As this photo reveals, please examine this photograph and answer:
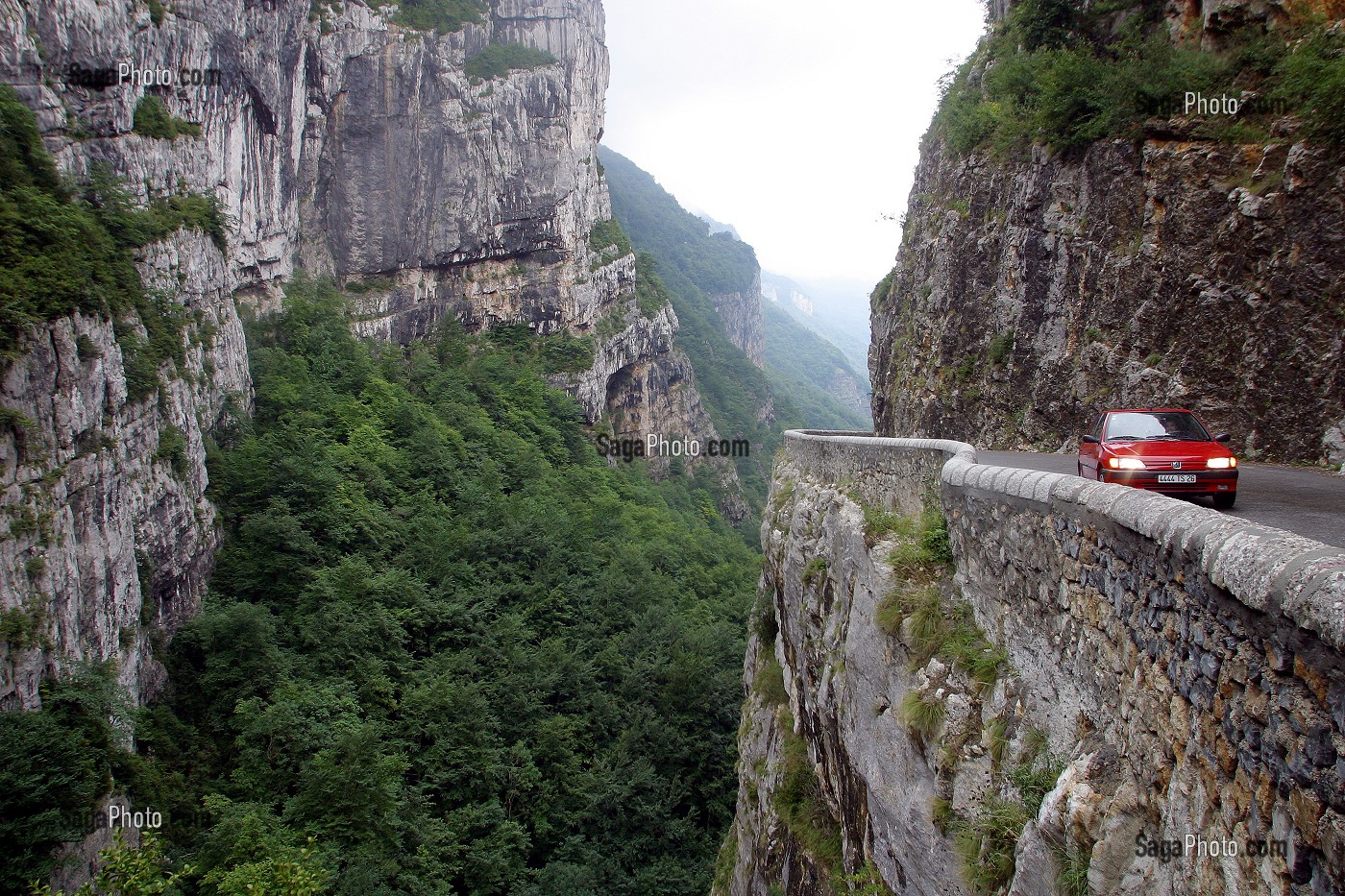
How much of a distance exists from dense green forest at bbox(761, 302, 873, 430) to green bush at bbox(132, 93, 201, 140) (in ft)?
256

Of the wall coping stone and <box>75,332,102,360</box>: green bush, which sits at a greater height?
the wall coping stone

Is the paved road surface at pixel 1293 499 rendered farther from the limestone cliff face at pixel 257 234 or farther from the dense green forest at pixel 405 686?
the limestone cliff face at pixel 257 234

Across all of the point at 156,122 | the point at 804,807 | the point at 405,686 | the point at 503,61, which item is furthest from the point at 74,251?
the point at 503,61

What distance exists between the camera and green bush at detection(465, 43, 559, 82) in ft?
163

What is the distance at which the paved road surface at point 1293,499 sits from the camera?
17.5 feet

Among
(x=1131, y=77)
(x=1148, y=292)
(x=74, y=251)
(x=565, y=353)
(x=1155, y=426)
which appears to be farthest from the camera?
(x=565, y=353)

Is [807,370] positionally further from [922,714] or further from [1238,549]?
[1238,549]

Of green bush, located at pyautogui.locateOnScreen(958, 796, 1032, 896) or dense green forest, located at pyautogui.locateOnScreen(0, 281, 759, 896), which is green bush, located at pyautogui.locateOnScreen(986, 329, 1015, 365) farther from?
dense green forest, located at pyautogui.locateOnScreen(0, 281, 759, 896)

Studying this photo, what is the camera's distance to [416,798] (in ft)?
63.4

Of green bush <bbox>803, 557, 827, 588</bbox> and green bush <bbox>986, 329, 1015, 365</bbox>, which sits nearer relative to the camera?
green bush <bbox>803, 557, 827, 588</bbox>

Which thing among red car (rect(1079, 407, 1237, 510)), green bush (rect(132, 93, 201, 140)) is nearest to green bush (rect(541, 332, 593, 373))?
green bush (rect(132, 93, 201, 140))

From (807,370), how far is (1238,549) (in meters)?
156

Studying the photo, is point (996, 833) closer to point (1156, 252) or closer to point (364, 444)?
point (1156, 252)

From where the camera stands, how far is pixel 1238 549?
9.52ft
